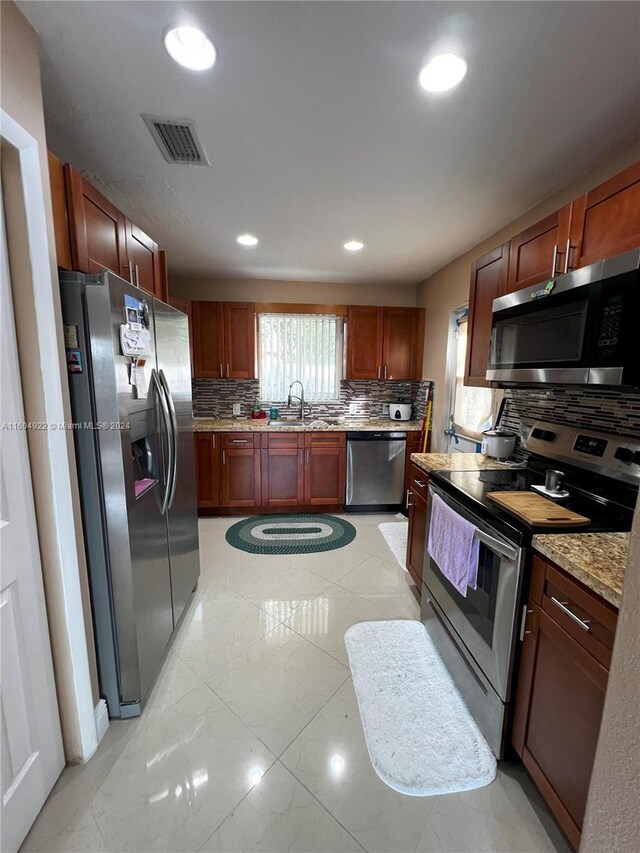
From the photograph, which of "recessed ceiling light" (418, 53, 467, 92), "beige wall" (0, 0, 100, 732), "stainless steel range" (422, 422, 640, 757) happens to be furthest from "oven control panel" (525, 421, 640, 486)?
"beige wall" (0, 0, 100, 732)

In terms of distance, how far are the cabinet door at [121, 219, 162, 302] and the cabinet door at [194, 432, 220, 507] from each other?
5.24ft

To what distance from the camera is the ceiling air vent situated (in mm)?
1503

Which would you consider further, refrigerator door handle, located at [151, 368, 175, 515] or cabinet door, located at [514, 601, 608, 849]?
refrigerator door handle, located at [151, 368, 175, 515]

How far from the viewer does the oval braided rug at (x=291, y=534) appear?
119 inches

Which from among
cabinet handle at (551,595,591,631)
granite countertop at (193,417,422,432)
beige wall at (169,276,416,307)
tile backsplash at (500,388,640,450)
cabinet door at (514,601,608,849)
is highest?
beige wall at (169,276,416,307)

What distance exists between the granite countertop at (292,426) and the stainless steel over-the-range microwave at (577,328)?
1.93 meters

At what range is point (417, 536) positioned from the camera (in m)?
2.26

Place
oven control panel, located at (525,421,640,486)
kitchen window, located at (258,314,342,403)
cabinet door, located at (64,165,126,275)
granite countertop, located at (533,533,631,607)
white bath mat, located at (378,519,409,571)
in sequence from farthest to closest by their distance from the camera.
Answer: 1. kitchen window, located at (258,314,342,403)
2. white bath mat, located at (378,519,409,571)
3. oven control panel, located at (525,421,640,486)
4. cabinet door, located at (64,165,126,275)
5. granite countertop, located at (533,533,631,607)

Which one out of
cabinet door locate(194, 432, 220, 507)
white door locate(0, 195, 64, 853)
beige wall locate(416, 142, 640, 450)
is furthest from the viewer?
cabinet door locate(194, 432, 220, 507)

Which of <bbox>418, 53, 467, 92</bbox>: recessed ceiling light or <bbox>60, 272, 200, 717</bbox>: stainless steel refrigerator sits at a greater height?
<bbox>418, 53, 467, 92</bbox>: recessed ceiling light

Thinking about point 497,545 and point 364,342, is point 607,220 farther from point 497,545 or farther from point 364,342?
point 364,342

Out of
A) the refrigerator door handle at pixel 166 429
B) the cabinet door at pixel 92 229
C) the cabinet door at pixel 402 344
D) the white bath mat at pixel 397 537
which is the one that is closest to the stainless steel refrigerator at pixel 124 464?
the refrigerator door handle at pixel 166 429

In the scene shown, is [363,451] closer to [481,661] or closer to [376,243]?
[376,243]

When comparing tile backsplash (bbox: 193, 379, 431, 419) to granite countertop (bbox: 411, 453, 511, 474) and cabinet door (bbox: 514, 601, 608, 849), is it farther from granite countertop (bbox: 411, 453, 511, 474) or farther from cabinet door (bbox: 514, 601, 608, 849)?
cabinet door (bbox: 514, 601, 608, 849)
